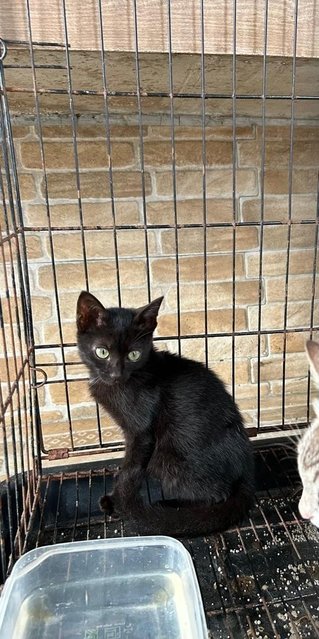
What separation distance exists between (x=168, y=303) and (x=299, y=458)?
75 centimetres

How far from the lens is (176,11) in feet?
2.62

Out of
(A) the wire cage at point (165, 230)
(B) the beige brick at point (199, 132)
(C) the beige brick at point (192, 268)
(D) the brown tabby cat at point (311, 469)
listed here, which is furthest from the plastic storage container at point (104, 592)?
(B) the beige brick at point (199, 132)

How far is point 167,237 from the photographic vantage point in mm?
1406

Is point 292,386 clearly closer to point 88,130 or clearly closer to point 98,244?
point 98,244

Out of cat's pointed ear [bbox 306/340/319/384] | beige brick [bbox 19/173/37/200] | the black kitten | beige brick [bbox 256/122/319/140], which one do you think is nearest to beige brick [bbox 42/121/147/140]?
beige brick [bbox 19/173/37/200]

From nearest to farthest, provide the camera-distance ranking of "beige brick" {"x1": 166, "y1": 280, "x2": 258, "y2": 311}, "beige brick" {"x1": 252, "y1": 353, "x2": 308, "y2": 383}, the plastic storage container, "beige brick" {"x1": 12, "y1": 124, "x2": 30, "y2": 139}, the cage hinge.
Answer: the plastic storage container, the cage hinge, "beige brick" {"x1": 12, "y1": 124, "x2": 30, "y2": 139}, "beige brick" {"x1": 166, "y1": 280, "x2": 258, "y2": 311}, "beige brick" {"x1": 252, "y1": 353, "x2": 308, "y2": 383}

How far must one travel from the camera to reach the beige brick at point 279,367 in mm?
1586

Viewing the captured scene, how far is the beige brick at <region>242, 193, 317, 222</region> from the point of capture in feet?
4.70

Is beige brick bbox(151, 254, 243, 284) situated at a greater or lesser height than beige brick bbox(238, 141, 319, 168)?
lesser

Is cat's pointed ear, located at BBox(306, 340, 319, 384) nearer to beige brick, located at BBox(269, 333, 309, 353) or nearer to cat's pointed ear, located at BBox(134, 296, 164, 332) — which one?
cat's pointed ear, located at BBox(134, 296, 164, 332)

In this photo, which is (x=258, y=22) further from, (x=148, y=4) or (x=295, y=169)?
(x=295, y=169)

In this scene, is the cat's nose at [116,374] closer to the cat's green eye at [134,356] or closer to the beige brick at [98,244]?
the cat's green eye at [134,356]

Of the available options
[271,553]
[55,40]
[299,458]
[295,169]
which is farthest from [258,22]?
[271,553]

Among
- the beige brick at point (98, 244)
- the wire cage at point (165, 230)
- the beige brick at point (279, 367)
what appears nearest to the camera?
the wire cage at point (165, 230)
